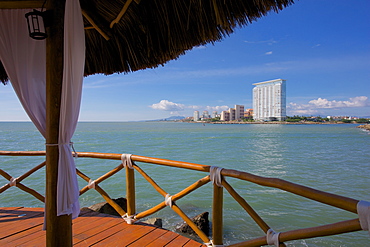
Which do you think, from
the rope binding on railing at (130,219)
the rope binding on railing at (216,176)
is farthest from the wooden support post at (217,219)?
the rope binding on railing at (130,219)

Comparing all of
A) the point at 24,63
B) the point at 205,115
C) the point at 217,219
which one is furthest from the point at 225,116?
the point at 24,63

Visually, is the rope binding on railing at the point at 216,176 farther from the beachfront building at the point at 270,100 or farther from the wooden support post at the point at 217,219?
the beachfront building at the point at 270,100

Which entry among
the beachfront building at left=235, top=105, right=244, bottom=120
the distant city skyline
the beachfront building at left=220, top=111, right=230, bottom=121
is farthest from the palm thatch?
the beachfront building at left=235, top=105, right=244, bottom=120

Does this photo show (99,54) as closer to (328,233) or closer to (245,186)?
(328,233)

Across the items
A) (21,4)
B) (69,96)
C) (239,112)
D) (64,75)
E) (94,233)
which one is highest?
(239,112)

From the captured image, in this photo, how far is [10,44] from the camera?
1.69 metres

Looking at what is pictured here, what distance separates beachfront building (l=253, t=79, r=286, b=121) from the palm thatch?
82989 millimetres

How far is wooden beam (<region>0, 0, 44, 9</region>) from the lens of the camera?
1.58 metres

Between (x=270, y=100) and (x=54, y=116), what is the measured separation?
87415mm

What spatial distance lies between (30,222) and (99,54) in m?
1.78

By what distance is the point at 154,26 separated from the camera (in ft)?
6.85

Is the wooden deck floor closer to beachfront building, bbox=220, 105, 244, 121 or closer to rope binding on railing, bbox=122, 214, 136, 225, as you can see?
rope binding on railing, bbox=122, 214, 136, 225

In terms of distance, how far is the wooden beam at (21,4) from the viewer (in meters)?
1.58

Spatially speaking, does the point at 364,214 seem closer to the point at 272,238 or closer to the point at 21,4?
the point at 272,238
